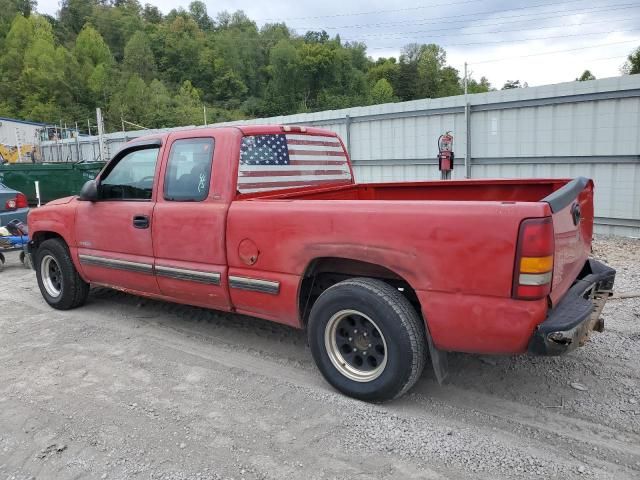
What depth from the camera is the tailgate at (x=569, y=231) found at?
2.76 m

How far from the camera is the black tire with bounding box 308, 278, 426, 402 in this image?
119 inches

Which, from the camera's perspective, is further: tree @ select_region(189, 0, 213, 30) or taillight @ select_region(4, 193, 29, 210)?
tree @ select_region(189, 0, 213, 30)

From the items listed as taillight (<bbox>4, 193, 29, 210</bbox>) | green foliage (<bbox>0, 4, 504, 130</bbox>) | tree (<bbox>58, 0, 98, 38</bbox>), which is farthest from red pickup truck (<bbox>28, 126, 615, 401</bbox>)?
tree (<bbox>58, 0, 98, 38</bbox>)

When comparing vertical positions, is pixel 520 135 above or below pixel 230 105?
below

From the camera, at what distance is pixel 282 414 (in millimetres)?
3195

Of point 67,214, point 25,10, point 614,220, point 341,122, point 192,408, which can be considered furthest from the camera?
point 25,10

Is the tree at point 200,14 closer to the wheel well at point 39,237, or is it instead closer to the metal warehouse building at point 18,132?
the metal warehouse building at point 18,132

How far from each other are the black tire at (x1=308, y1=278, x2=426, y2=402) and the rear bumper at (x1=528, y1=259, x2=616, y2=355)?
673 millimetres

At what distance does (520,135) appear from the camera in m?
9.54

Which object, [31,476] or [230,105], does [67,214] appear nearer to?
[31,476]

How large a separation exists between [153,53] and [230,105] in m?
23.0

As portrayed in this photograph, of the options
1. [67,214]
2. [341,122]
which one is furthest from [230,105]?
[67,214]

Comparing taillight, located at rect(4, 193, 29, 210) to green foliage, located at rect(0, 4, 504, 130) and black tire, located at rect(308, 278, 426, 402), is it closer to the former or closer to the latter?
black tire, located at rect(308, 278, 426, 402)

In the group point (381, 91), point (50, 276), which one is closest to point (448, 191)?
point (50, 276)
